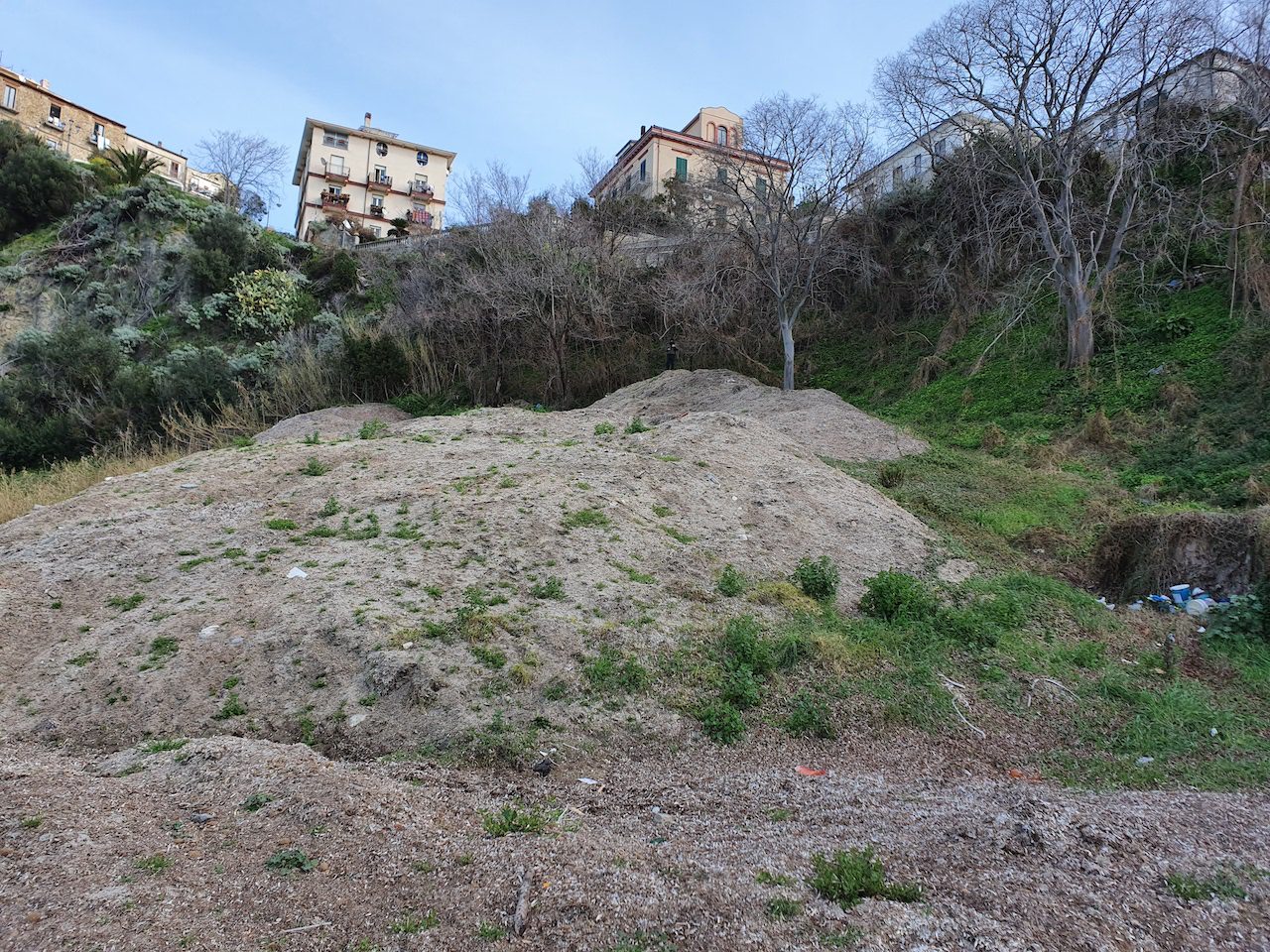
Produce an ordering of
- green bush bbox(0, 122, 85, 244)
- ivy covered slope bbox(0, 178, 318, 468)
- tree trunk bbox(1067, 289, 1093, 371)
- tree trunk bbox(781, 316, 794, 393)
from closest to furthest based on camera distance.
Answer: tree trunk bbox(1067, 289, 1093, 371) < ivy covered slope bbox(0, 178, 318, 468) < tree trunk bbox(781, 316, 794, 393) < green bush bbox(0, 122, 85, 244)

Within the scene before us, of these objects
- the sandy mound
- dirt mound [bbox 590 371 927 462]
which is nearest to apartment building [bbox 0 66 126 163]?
the sandy mound

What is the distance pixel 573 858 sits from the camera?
8.80 ft

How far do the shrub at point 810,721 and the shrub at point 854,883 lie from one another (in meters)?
1.69

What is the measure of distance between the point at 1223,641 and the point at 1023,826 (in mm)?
4243

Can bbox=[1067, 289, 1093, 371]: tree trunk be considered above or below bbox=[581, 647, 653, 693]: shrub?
above

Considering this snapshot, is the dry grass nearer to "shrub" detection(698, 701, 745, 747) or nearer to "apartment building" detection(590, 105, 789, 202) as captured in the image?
"shrub" detection(698, 701, 745, 747)

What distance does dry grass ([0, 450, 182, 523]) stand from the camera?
9.62 meters

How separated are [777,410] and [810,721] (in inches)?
413

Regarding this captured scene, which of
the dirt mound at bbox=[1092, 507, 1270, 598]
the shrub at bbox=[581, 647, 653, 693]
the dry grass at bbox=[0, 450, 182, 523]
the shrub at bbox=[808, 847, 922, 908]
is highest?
the dirt mound at bbox=[1092, 507, 1270, 598]

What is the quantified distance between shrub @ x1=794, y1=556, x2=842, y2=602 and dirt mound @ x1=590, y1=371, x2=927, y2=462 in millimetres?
5342

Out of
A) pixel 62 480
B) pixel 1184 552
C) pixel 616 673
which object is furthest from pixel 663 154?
pixel 616 673

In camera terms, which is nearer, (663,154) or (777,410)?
(777,410)

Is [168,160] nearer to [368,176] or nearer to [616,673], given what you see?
[368,176]

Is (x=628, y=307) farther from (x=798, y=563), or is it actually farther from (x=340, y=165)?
(x=340, y=165)
